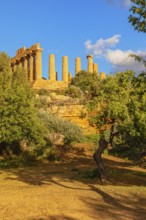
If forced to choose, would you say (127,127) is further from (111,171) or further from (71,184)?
(111,171)

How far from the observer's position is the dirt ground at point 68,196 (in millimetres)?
10547

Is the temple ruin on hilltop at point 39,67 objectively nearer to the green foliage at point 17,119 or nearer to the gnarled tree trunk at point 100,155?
the green foliage at point 17,119

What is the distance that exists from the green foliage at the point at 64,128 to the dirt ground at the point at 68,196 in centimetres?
841

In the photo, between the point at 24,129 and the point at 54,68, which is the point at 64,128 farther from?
the point at 54,68

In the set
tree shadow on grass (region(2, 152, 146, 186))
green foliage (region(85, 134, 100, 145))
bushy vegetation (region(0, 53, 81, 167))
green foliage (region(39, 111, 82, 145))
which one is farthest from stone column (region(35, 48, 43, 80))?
tree shadow on grass (region(2, 152, 146, 186))

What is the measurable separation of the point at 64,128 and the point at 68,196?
1793cm

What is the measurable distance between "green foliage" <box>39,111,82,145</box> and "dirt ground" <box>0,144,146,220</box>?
8.41 metres

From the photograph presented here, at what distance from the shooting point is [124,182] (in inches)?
711

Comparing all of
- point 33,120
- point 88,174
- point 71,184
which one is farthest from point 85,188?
point 33,120

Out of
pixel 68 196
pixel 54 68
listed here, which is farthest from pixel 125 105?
pixel 54 68

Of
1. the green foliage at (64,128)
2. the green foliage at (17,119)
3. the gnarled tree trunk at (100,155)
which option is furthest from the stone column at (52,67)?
the gnarled tree trunk at (100,155)

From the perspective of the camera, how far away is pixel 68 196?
515 inches

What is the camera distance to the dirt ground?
10.5 m

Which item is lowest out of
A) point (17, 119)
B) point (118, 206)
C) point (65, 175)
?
point (65, 175)
